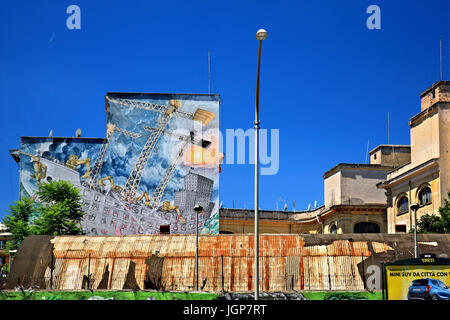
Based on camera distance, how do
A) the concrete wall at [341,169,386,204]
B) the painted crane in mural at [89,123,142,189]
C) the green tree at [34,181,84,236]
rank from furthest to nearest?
1. the painted crane in mural at [89,123,142,189]
2. the concrete wall at [341,169,386,204]
3. the green tree at [34,181,84,236]

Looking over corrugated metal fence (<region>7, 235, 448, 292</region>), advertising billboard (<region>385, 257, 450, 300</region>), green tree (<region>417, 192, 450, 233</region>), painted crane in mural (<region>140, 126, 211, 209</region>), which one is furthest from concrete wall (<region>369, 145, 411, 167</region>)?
advertising billboard (<region>385, 257, 450, 300</region>)

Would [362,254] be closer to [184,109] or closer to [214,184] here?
[214,184]

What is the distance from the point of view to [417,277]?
23.9 m

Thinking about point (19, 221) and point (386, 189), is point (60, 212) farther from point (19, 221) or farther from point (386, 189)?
point (386, 189)

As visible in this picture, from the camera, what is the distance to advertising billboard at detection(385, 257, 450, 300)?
78.0 ft

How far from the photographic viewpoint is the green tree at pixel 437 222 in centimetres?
4591

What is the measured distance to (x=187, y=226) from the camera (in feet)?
228

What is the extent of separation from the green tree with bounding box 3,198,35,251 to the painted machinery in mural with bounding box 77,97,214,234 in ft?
21.7

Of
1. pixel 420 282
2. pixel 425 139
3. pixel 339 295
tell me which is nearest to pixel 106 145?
pixel 425 139

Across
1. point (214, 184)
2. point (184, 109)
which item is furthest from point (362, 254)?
point (184, 109)

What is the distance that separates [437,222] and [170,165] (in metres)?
35.8

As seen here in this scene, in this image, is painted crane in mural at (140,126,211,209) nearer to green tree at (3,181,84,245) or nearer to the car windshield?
green tree at (3,181,84,245)

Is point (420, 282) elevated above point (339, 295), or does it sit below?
above
